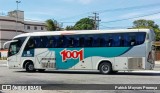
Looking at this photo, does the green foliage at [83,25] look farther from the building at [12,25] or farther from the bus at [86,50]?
the bus at [86,50]

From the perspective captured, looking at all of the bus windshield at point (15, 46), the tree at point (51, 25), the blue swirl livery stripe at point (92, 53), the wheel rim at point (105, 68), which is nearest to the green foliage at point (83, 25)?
the tree at point (51, 25)

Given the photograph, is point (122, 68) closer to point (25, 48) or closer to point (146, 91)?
point (25, 48)

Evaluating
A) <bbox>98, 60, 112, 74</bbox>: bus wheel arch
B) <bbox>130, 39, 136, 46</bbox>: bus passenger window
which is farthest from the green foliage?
<bbox>130, 39, 136, 46</bbox>: bus passenger window

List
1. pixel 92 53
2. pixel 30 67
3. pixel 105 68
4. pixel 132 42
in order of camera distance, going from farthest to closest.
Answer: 1. pixel 30 67
2. pixel 92 53
3. pixel 105 68
4. pixel 132 42

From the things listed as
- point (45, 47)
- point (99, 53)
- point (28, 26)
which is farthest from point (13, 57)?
point (28, 26)

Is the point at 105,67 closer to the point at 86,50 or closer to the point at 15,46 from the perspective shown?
the point at 86,50

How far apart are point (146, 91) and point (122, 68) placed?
1067 centimetres

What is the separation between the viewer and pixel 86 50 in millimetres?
25672

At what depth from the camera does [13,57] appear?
28.6m

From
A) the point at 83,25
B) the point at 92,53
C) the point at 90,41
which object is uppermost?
the point at 83,25

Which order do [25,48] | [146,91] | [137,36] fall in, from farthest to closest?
1. [25,48]
2. [137,36]
3. [146,91]

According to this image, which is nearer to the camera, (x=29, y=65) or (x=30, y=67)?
(x=30, y=67)

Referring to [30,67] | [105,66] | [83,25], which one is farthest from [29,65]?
[83,25]

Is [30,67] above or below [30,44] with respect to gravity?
below
